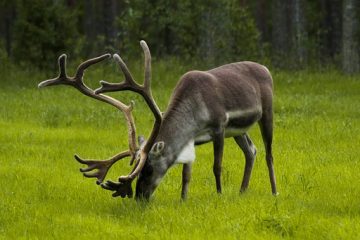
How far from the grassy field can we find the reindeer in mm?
377

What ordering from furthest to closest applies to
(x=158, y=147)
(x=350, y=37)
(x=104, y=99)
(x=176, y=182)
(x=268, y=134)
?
(x=350, y=37) < (x=176, y=182) < (x=268, y=134) < (x=104, y=99) < (x=158, y=147)

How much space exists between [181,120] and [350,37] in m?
16.5

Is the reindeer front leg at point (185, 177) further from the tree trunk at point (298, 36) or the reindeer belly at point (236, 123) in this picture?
the tree trunk at point (298, 36)

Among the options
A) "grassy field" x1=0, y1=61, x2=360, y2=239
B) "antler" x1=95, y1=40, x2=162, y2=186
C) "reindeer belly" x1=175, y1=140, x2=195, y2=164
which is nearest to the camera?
"grassy field" x1=0, y1=61, x2=360, y2=239

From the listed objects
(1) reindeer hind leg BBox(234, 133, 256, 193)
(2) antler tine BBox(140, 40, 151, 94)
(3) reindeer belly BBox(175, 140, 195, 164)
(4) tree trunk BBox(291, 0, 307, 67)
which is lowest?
(4) tree trunk BBox(291, 0, 307, 67)

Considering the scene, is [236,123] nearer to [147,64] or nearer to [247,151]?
[247,151]

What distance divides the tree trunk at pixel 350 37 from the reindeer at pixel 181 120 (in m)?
15.1

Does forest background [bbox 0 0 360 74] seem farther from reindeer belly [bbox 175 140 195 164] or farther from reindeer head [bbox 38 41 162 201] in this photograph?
reindeer belly [bbox 175 140 195 164]

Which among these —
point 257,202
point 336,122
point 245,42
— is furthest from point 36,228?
point 245,42

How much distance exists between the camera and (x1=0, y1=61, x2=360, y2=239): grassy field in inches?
315

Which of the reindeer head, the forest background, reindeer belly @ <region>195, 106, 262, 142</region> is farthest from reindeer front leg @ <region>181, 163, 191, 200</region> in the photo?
the forest background

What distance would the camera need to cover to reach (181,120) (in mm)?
8992

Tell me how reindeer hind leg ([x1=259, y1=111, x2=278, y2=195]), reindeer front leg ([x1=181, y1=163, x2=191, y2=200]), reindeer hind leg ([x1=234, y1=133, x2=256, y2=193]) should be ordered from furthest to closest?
reindeer hind leg ([x1=234, y1=133, x2=256, y2=193])
reindeer hind leg ([x1=259, y1=111, x2=278, y2=195])
reindeer front leg ([x1=181, y1=163, x2=191, y2=200])

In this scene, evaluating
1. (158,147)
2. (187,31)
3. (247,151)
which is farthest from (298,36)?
(158,147)
